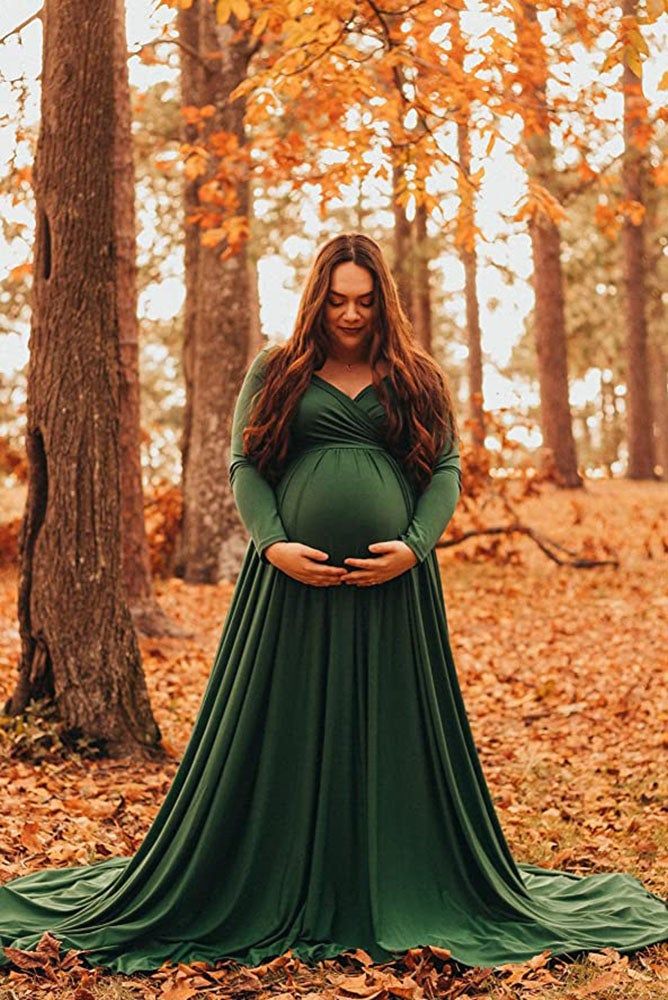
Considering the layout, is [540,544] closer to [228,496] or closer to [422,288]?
[228,496]

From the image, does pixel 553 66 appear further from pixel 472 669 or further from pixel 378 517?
pixel 378 517

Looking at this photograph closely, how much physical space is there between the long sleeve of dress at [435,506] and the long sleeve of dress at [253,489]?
41 centimetres

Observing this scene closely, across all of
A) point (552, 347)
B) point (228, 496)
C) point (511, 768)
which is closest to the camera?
point (511, 768)

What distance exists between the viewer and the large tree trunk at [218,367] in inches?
458

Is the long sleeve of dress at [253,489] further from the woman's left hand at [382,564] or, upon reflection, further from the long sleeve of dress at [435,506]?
the long sleeve of dress at [435,506]

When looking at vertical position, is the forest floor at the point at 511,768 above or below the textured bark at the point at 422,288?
below

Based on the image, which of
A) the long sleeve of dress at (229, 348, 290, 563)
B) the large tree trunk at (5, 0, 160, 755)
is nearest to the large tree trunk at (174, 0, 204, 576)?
the large tree trunk at (5, 0, 160, 755)

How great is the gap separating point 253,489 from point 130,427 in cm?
506

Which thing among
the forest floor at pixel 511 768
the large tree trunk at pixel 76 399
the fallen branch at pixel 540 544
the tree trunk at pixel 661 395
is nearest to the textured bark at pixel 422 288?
the fallen branch at pixel 540 544

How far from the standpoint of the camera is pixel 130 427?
29.2ft

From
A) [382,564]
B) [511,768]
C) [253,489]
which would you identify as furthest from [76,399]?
[511,768]

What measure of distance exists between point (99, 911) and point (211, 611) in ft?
20.9

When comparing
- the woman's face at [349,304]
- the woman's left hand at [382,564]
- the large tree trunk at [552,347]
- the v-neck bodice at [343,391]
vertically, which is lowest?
the woman's left hand at [382,564]

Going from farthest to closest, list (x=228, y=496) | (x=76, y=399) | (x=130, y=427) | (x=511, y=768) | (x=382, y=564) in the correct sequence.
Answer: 1. (x=228, y=496)
2. (x=130, y=427)
3. (x=511, y=768)
4. (x=76, y=399)
5. (x=382, y=564)
